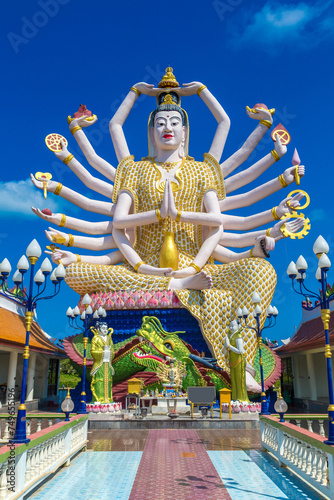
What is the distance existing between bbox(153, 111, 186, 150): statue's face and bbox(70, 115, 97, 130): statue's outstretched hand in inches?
110

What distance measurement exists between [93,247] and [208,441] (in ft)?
35.7

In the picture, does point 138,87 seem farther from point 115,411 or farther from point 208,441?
point 208,441

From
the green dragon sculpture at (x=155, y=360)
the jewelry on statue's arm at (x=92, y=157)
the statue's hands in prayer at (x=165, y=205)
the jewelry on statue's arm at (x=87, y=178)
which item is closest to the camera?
the green dragon sculpture at (x=155, y=360)

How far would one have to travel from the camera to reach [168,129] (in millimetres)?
18094

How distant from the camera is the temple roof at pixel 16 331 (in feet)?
46.6

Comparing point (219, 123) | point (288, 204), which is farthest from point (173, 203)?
point (219, 123)

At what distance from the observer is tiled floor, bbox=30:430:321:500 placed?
199 inches

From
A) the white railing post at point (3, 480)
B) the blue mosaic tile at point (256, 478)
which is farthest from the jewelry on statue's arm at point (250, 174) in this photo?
the white railing post at point (3, 480)

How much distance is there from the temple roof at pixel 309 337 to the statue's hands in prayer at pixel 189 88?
10874mm

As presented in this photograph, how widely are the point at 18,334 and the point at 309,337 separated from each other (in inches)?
407

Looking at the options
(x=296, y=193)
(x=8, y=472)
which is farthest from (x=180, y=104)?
(x=8, y=472)

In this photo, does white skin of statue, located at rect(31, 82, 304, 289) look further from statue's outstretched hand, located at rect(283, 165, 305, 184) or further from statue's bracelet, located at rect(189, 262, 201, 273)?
statue's bracelet, located at rect(189, 262, 201, 273)

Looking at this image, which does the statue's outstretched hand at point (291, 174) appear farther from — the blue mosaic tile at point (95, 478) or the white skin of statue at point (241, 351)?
the blue mosaic tile at point (95, 478)

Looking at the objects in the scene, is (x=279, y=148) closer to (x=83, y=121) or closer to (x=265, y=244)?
(x=265, y=244)
